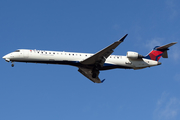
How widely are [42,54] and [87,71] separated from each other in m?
5.71

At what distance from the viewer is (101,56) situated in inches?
1201

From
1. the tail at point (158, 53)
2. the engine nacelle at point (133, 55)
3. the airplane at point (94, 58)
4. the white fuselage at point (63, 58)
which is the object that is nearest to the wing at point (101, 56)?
the airplane at point (94, 58)

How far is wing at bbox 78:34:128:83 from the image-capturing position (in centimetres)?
2920

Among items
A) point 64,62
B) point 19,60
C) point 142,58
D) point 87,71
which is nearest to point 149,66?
point 142,58

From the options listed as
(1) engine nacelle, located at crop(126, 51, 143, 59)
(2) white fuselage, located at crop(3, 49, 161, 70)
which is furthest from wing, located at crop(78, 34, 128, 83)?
(1) engine nacelle, located at crop(126, 51, 143, 59)

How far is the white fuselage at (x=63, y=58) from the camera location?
30828 millimetres

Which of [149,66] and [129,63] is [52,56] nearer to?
[129,63]

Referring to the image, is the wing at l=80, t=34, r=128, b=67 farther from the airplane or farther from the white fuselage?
the white fuselage

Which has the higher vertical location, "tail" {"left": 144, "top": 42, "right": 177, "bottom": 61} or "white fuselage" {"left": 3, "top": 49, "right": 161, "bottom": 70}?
"tail" {"left": 144, "top": 42, "right": 177, "bottom": 61}

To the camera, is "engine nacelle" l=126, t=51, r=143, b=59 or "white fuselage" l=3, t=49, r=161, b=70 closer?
"white fuselage" l=3, t=49, r=161, b=70

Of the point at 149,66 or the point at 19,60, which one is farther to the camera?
the point at 149,66

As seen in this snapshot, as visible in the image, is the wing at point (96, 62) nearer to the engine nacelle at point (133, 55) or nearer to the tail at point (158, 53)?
the engine nacelle at point (133, 55)

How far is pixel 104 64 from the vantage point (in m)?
32.1

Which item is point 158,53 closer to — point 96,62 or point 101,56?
point 101,56
